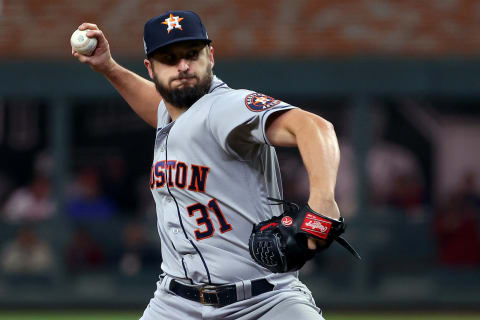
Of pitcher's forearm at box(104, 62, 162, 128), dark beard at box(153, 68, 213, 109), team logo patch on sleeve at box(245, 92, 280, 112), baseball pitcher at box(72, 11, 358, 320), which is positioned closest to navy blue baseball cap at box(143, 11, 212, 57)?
baseball pitcher at box(72, 11, 358, 320)

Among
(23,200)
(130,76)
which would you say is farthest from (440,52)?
(130,76)

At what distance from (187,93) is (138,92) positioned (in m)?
0.92

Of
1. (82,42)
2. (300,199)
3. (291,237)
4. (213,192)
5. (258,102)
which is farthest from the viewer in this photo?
(300,199)

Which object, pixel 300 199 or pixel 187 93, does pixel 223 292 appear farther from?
pixel 300 199

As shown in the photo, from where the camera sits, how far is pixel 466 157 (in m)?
12.1

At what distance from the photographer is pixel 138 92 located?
15.4ft

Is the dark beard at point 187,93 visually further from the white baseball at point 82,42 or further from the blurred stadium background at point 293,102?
the blurred stadium background at point 293,102

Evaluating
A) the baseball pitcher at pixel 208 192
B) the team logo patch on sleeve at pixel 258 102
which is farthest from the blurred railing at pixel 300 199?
the team logo patch on sleeve at pixel 258 102

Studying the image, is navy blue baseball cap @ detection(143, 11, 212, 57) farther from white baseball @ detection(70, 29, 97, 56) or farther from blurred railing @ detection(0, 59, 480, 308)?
blurred railing @ detection(0, 59, 480, 308)

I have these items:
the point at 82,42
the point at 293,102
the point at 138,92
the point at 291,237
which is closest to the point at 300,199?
the point at 293,102

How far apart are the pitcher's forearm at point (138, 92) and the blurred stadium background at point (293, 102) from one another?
18.9 feet

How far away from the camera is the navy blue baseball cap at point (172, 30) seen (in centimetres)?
380

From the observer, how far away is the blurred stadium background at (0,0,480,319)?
34.4ft

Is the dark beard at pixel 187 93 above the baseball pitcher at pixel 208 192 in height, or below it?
above
